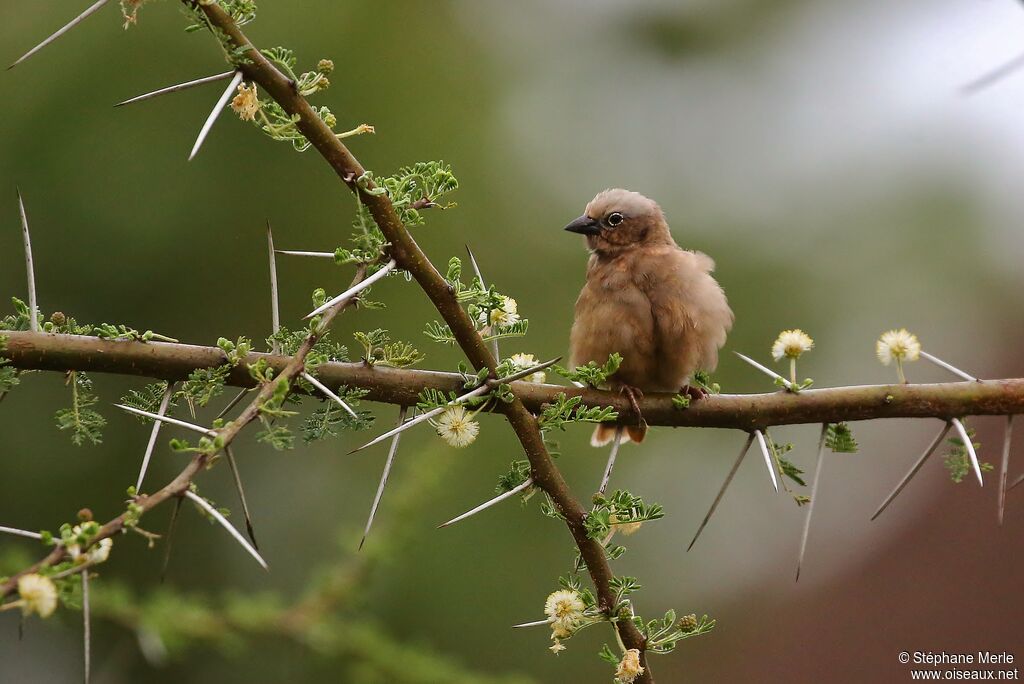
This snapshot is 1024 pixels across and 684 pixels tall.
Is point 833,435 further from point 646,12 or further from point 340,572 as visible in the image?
point 646,12

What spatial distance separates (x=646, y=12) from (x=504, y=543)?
703 cm

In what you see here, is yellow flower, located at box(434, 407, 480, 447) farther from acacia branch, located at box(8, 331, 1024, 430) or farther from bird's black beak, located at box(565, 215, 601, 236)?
→ bird's black beak, located at box(565, 215, 601, 236)

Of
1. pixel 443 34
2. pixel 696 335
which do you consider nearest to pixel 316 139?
pixel 696 335

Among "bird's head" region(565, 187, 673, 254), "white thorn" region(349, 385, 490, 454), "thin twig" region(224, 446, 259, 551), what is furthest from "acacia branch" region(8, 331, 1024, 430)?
"bird's head" region(565, 187, 673, 254)

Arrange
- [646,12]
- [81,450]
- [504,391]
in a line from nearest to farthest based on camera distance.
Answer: [504,391] → [81,450] → [646,12]

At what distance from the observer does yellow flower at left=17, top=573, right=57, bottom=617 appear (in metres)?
1.95

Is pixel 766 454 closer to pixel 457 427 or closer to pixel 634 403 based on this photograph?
pixel 634 403

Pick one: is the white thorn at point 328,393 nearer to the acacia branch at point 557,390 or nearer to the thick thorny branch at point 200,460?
the thick thorny branch at point 200,460

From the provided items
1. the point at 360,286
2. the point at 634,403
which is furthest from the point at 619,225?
the point at 360,286

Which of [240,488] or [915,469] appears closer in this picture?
[240,488]

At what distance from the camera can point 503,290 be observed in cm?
886

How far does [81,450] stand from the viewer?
777 cm

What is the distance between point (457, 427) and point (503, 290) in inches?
226

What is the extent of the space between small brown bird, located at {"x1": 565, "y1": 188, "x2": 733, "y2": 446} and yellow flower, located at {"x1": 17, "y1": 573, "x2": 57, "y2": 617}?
2.95 m
